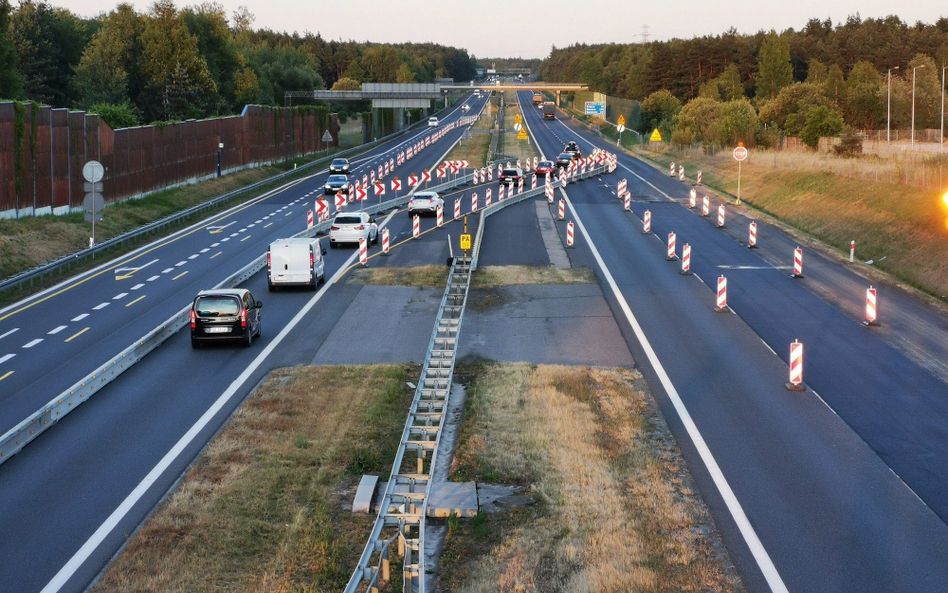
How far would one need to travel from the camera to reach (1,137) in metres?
44.1

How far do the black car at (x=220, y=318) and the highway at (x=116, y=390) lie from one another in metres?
0.41

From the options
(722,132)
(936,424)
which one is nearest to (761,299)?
(936,424)

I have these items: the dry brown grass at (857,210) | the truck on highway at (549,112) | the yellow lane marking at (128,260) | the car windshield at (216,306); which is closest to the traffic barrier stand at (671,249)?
the dry brown grass at (857,210)

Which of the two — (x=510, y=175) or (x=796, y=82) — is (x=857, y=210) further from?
(x=796, y=82)

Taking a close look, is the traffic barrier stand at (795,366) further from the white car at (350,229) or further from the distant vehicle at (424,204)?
the distant vehicle at (424,204)

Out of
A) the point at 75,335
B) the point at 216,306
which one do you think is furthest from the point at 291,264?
the point at 216,306

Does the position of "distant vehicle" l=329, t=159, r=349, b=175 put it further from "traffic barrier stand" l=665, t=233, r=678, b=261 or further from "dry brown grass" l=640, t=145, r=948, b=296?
"traffic barrier stand" l=665, t=233, r=678, b=261

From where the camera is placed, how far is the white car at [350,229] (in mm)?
43281

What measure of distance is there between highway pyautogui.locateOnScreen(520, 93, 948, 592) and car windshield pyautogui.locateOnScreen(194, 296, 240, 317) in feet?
30.4

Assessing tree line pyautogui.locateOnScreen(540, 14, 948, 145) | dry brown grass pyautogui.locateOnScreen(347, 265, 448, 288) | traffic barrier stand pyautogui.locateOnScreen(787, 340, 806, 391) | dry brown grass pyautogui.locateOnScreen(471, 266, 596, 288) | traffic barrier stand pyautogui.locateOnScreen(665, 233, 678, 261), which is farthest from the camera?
tree line pyautogui.locateOnScreen(540, 14, 948, 145)


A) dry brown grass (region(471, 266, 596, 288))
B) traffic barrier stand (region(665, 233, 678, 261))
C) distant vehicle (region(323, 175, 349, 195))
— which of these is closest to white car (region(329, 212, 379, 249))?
dry brown grass (region(471, 266, 596, 288))

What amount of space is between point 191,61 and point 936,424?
9256cm

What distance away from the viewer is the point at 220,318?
85.4 feet

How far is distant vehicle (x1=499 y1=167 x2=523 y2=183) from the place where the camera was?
71.7m
